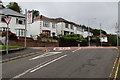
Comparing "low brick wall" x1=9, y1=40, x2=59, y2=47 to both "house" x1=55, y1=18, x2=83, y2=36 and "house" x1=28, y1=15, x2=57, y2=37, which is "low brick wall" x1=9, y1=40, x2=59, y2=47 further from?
"house" x1=55, y1=18, x2=83, y2=36

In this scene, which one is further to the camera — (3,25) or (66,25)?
(66,25)

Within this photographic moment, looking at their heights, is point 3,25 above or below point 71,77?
above

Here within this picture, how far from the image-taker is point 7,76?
9.91 meters

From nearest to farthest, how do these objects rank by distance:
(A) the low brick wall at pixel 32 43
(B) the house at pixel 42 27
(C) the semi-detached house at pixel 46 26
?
(A) the low brick wall at pixel 32 43, (B) the house at pixel 42 27, (C) the semi-detached house at pixel 46 26

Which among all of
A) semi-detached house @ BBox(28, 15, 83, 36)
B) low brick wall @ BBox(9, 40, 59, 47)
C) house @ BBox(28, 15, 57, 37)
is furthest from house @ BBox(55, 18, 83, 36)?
low brick wall @ BBox(9, 40, 59, 47)

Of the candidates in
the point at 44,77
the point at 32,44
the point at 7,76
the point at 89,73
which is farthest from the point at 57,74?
the point at 32,44

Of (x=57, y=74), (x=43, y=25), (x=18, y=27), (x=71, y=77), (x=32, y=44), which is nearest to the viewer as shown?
(x=71, y=77)

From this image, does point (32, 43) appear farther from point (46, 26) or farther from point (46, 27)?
point (46, 26)

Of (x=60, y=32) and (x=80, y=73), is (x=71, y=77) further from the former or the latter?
(x=60, y=32)

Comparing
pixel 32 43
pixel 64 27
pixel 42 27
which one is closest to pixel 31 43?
pixel 32 43

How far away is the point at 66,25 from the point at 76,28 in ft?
36.6

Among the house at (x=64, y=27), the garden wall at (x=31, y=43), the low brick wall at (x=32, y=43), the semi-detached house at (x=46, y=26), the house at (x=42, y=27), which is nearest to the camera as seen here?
the low brick wall at (x=32, y=43)

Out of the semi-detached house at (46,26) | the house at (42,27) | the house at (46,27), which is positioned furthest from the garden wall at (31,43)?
the semi-detached house at (46,26)

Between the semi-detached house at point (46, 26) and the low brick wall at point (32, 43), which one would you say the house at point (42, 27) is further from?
the low brick wall at point (32, 43)
